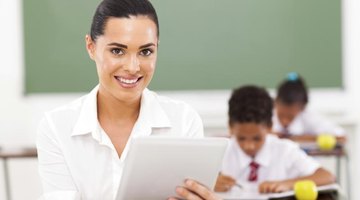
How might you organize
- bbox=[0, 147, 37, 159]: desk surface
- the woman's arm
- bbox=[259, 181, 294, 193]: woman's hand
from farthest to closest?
bbox=[0, 147, 37, 159]: desk surface < bbox=[259, 181, 294, 193]: woman's hand < the woman's arm

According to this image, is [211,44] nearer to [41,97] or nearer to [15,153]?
[41,97]

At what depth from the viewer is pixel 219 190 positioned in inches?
115

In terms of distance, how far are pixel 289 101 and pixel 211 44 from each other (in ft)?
2.38

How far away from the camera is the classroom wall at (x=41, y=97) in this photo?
4.86 metres

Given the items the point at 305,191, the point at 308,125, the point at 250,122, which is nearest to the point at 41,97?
the point at 308,125

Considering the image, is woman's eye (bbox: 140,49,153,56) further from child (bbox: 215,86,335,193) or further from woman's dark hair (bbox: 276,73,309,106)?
woman's dark hair (bbox: 276,73,309,106)

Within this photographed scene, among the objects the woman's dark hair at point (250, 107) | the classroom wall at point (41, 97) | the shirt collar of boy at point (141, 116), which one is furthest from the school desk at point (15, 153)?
the shirt collar of boy at point (141, 116)

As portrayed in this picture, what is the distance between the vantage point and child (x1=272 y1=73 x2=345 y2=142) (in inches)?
195

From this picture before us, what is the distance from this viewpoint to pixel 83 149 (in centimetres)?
187

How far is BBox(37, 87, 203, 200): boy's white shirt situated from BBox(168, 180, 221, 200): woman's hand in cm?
22

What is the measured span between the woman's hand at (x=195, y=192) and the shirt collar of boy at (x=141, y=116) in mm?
241

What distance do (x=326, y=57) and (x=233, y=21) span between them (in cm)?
77

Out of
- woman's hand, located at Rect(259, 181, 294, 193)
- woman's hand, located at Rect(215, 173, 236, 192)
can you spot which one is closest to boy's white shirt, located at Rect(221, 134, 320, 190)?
woman's hand, located at Rect(215, 173, 236, 192)

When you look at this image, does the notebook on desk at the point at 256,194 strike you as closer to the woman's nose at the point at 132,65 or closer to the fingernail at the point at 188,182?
the fingernail at the point at 188,182
